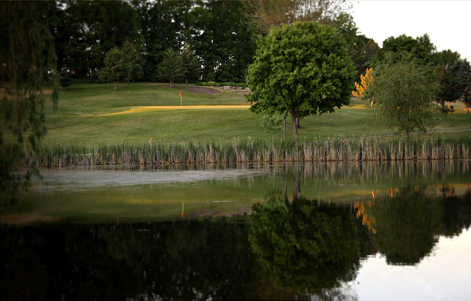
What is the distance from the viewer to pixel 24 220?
449 inches

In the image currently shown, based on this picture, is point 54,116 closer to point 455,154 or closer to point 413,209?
point 455,154

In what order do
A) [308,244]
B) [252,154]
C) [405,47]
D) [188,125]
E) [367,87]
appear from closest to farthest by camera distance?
[308,244] → [252,154] → [367,87] → [188,125] → [405,47]

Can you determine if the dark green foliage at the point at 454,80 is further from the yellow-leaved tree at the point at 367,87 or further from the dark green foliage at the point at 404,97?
the dark green foliage at the point at 404,97

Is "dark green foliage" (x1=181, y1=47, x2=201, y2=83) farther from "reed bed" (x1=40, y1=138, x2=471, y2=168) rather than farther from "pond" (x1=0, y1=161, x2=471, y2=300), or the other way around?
"pond" (x1=0, y1=161, x2=471, y2=300)

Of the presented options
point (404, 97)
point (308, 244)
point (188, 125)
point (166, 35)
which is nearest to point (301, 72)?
point (404, 97)

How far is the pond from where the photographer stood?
21.9 ft

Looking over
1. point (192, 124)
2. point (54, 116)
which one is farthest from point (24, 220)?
point (54, 116)

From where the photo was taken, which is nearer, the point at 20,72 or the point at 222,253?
the point at 222,253

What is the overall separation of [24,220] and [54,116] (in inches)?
1340

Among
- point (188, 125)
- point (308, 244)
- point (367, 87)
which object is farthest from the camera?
Answer: point (188, 125)

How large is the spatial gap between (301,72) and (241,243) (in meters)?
23.3

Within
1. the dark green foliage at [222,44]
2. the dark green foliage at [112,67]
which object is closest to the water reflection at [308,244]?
the dark green foliage at [112,67]

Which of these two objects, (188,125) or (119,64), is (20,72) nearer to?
(188,125)

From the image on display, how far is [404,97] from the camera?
30.9m
